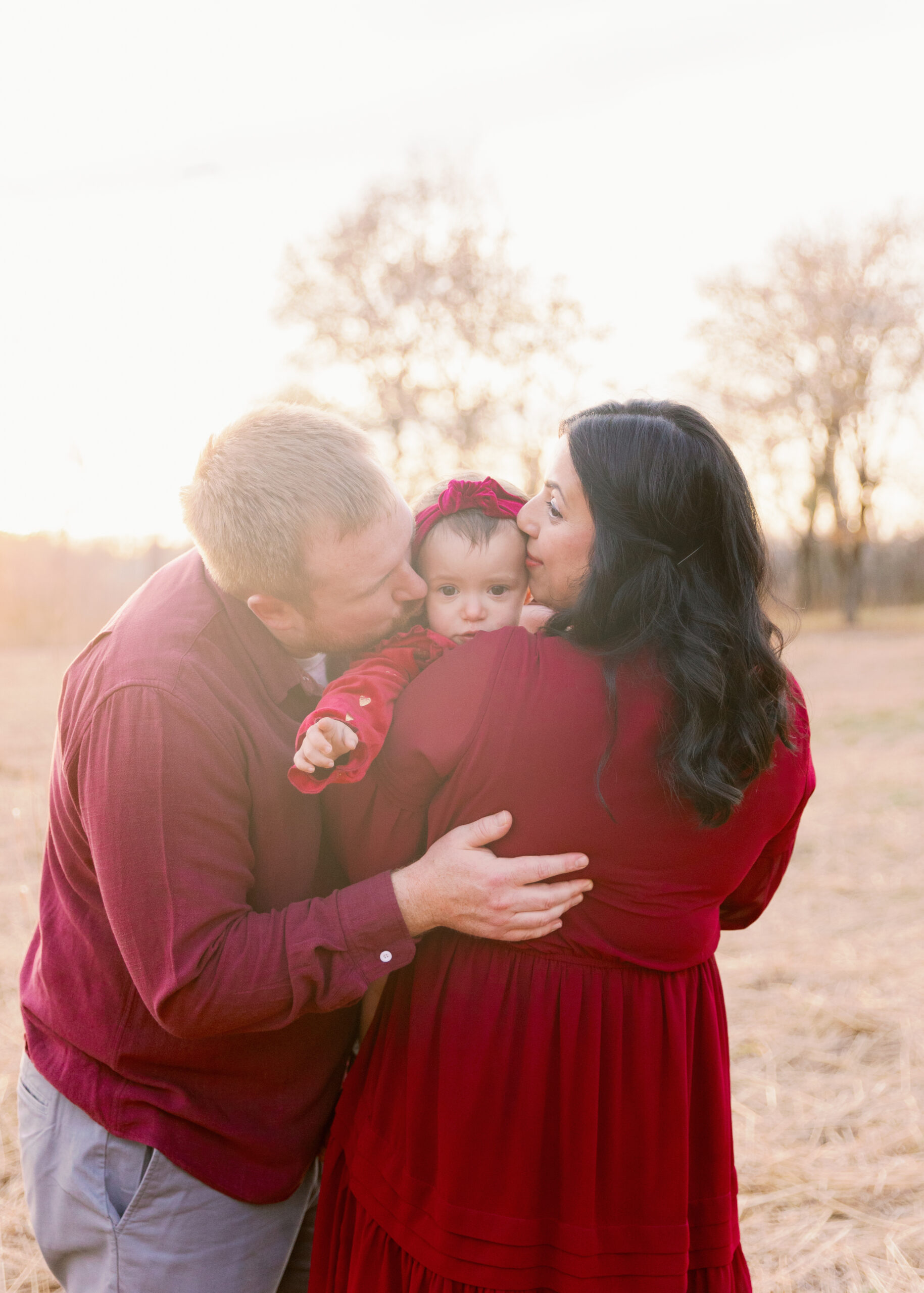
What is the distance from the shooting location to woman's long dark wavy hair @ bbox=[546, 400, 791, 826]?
5.02 feet

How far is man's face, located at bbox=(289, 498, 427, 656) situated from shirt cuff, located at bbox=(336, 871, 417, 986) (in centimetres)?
53

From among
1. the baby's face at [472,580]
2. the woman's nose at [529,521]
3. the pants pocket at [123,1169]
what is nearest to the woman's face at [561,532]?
the woman's nose at [529,521]

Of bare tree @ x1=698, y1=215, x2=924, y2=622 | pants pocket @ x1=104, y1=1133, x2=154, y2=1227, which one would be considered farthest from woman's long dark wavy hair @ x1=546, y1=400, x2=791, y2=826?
bare tree @ x1=698, y1=215, x2=924, y2=622

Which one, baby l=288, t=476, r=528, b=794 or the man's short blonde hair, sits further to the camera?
baby l=288, t=476, r=528, b=794

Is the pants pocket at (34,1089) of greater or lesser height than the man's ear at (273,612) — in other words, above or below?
below

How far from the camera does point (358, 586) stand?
1885mm

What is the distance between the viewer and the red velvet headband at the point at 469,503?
212 cm

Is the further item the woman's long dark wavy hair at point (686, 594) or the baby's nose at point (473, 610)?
the baby's nose at point (473, 610)

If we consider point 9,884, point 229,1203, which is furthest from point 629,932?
point 9,884

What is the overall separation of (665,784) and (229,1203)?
3.87ft

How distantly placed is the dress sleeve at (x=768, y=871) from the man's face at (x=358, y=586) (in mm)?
808

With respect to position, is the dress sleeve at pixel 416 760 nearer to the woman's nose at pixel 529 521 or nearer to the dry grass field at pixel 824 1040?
the woman's nose at pixel 529 521

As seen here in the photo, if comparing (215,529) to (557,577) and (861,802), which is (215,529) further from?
(861,802)

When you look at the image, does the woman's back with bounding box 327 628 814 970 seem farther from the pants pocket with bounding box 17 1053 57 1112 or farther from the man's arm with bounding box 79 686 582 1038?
the pants pocket with bounding box 17 1053 57 1112
